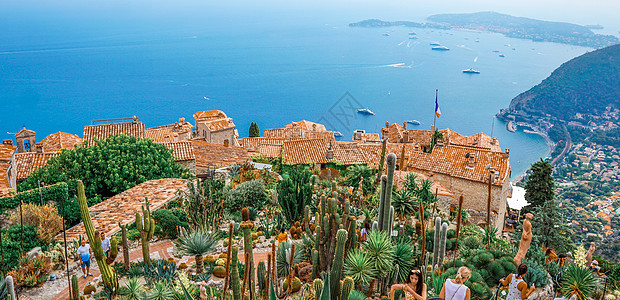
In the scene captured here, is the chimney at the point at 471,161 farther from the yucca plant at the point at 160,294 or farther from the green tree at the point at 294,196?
the yucca plant at the point at 160,294

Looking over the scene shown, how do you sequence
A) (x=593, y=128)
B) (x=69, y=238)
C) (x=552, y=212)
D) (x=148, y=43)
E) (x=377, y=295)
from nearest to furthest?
(x=377, y=295)
(x=69, y=238)
(x=552, y=212)
(x=593, y=128)
(x=148, y=43)

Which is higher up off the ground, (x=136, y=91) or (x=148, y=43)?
(x=148, y=43)

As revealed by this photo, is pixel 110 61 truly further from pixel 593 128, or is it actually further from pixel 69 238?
pixel 69 238

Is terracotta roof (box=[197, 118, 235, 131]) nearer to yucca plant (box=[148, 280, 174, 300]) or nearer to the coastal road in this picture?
yucca plant (box=[148, 280, 174, 300])

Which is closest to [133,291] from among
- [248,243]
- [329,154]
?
A: [248,243]

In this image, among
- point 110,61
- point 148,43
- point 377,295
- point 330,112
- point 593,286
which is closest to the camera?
point 593,286

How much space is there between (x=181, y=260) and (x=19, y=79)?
11111 cm

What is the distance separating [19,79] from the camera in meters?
102

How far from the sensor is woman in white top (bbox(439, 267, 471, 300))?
18.4ft

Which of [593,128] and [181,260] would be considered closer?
[181,260]

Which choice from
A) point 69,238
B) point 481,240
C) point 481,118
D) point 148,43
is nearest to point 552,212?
point 481,240

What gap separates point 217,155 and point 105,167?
7052 mm

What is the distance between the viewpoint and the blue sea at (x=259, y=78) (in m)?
83.6

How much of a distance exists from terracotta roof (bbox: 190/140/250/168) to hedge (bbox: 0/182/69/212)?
323 inches
